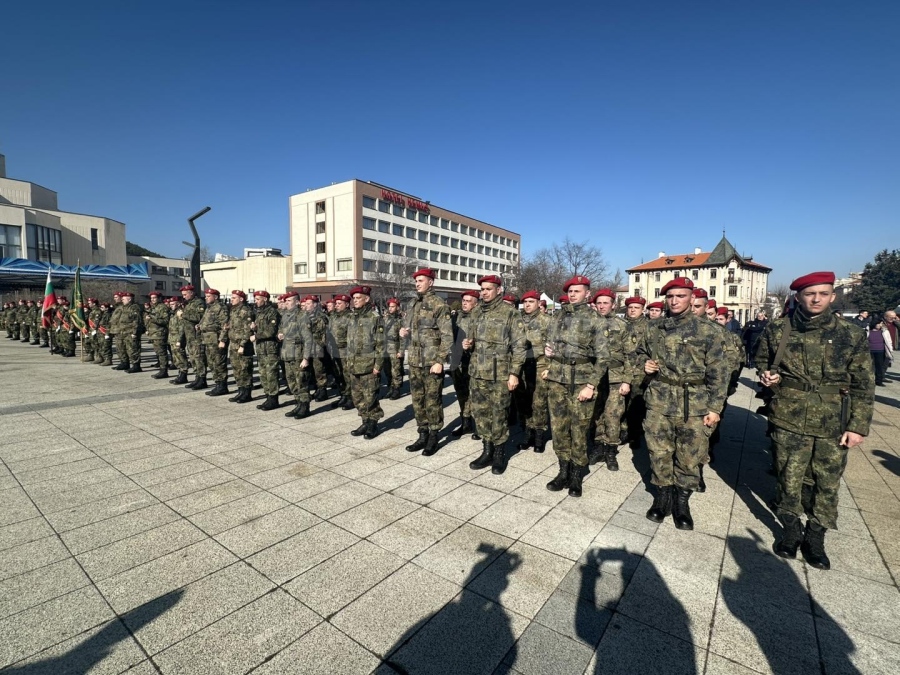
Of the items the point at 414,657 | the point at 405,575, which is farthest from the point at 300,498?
the point at 414,657

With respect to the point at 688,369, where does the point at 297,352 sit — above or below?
below

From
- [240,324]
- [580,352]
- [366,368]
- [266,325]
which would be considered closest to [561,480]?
[580,352]

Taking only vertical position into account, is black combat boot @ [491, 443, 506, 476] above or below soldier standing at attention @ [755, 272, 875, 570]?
below

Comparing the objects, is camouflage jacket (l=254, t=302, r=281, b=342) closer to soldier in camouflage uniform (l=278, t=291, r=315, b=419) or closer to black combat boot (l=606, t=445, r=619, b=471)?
soldier in camouflage uniform (l=278, t=291, r=315, b=419)

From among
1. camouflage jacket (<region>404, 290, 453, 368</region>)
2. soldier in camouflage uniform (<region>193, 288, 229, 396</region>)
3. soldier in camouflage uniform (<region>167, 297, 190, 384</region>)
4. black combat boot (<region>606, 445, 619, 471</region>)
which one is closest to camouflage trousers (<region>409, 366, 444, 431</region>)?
camouflage jacket (<region>404, 290, 453, 368</region>)

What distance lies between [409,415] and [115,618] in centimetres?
530

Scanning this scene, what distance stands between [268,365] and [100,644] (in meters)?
6.02

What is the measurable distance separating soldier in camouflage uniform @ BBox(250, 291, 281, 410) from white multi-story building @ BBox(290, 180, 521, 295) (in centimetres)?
4056

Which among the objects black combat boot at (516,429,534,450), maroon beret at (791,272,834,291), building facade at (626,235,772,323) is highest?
building facade at (626,235,772,323)

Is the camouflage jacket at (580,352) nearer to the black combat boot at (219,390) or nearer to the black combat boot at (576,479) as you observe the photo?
the black combat boot at (576,479)

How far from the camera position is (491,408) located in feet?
16.6

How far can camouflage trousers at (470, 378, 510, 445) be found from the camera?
16.3 feet

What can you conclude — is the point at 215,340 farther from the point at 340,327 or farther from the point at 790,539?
the point at 790,539

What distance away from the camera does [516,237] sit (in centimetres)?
8219
